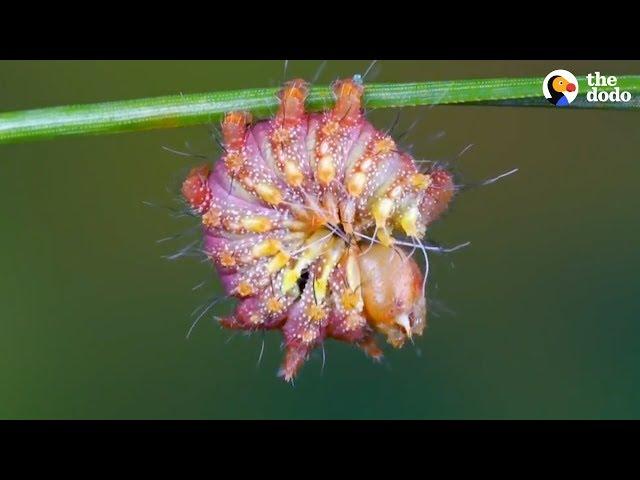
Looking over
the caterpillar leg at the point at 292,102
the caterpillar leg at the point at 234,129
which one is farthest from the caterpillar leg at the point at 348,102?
the caterpillar leg at the point at 234,129

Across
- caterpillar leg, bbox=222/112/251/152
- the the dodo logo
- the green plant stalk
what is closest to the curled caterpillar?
caterpillar leg, bbox=222/112/251/152

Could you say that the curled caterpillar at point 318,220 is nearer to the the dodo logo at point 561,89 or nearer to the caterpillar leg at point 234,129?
the caterpillar leg at point 234,129

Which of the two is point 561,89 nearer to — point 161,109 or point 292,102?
point 292,102

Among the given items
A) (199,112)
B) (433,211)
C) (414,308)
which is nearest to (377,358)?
(414,308)

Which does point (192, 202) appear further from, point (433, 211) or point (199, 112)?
point (433, 211)

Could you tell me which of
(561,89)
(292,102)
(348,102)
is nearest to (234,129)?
(292,102)

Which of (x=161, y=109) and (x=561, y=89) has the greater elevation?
(x=561, y=89)
